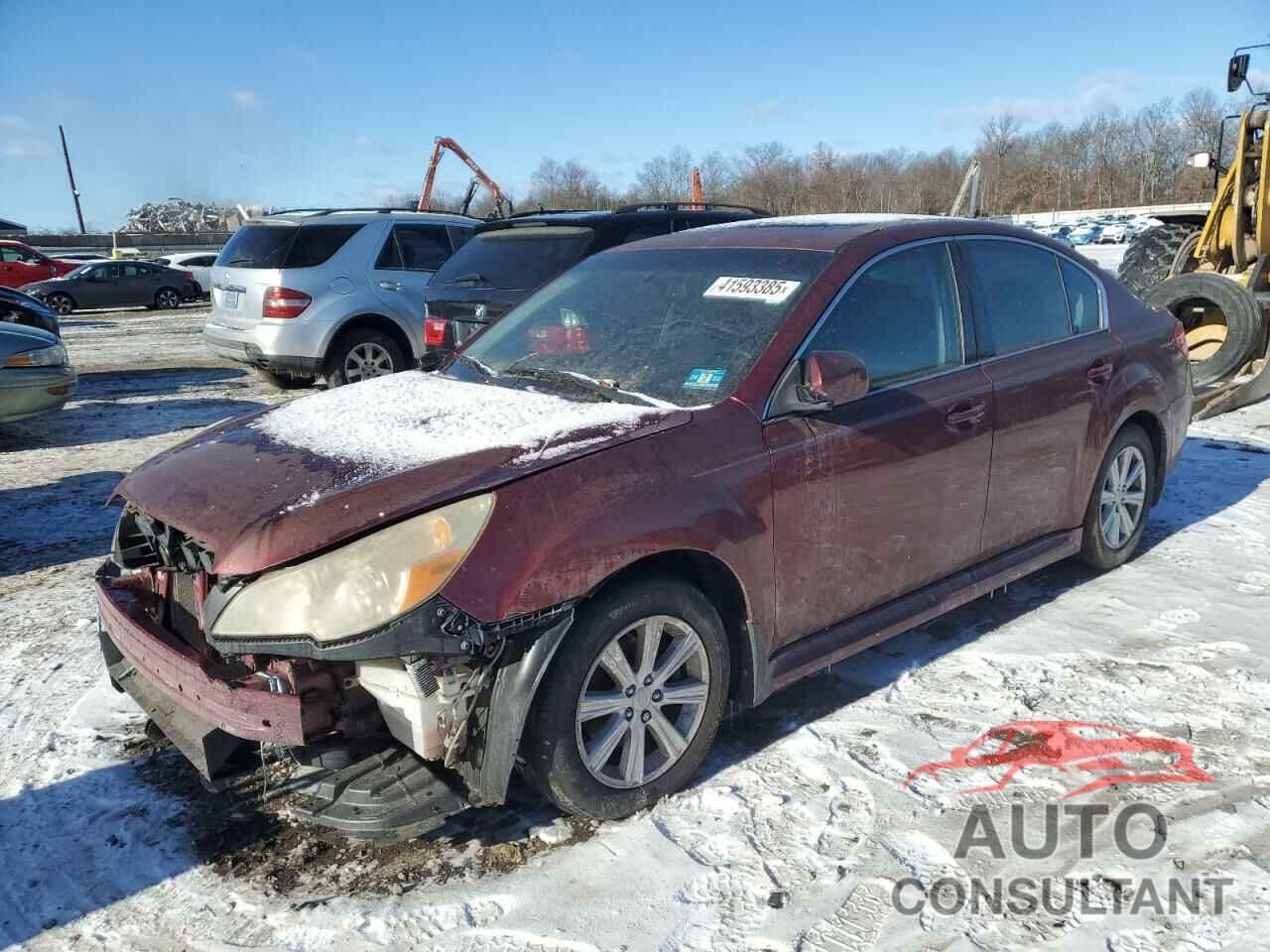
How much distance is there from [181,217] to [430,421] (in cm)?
7935

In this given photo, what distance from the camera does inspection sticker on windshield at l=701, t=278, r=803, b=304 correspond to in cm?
354

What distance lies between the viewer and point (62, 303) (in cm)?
2366

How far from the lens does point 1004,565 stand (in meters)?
4.14

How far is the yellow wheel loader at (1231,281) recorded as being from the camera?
835 cm

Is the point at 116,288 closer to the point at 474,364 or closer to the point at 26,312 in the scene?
the point at 26,312

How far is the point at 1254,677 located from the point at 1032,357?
5.01 feet

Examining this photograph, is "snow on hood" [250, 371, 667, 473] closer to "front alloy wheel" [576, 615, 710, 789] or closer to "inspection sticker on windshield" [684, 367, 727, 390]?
"inspection sticker on windshield" [684, 367, 727, 390]

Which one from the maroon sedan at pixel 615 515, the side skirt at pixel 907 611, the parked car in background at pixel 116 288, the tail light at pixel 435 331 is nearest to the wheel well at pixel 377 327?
the tail light at pixel 435 331

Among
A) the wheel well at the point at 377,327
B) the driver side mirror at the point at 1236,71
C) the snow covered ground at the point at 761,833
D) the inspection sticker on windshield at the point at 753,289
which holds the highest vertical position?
the driver side mirror at the point at 1236,71

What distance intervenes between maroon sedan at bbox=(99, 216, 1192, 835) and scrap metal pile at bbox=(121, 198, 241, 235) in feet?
229

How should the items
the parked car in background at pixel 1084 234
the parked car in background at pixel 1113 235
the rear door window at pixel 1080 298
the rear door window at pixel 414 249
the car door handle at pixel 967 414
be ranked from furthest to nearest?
the parked car in background at pixel 1084 234 < the parked car in background at pixel 1113 235 < the rear door window at pixel 414 249 < the rear door window at pixel 1080 298 < the car door handle at pixel 967 414

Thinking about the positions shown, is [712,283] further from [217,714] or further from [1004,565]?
[217,714]

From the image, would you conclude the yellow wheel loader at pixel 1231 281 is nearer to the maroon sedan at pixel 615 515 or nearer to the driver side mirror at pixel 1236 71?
the driver side mirror at pixel 1236 71

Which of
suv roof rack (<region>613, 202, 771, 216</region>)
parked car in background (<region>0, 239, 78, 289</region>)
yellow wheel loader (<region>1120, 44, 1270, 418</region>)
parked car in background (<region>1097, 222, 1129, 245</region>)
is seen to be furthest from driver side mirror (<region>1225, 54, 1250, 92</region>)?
parked car in background (<region>0, 239, 78, 289</region>)
